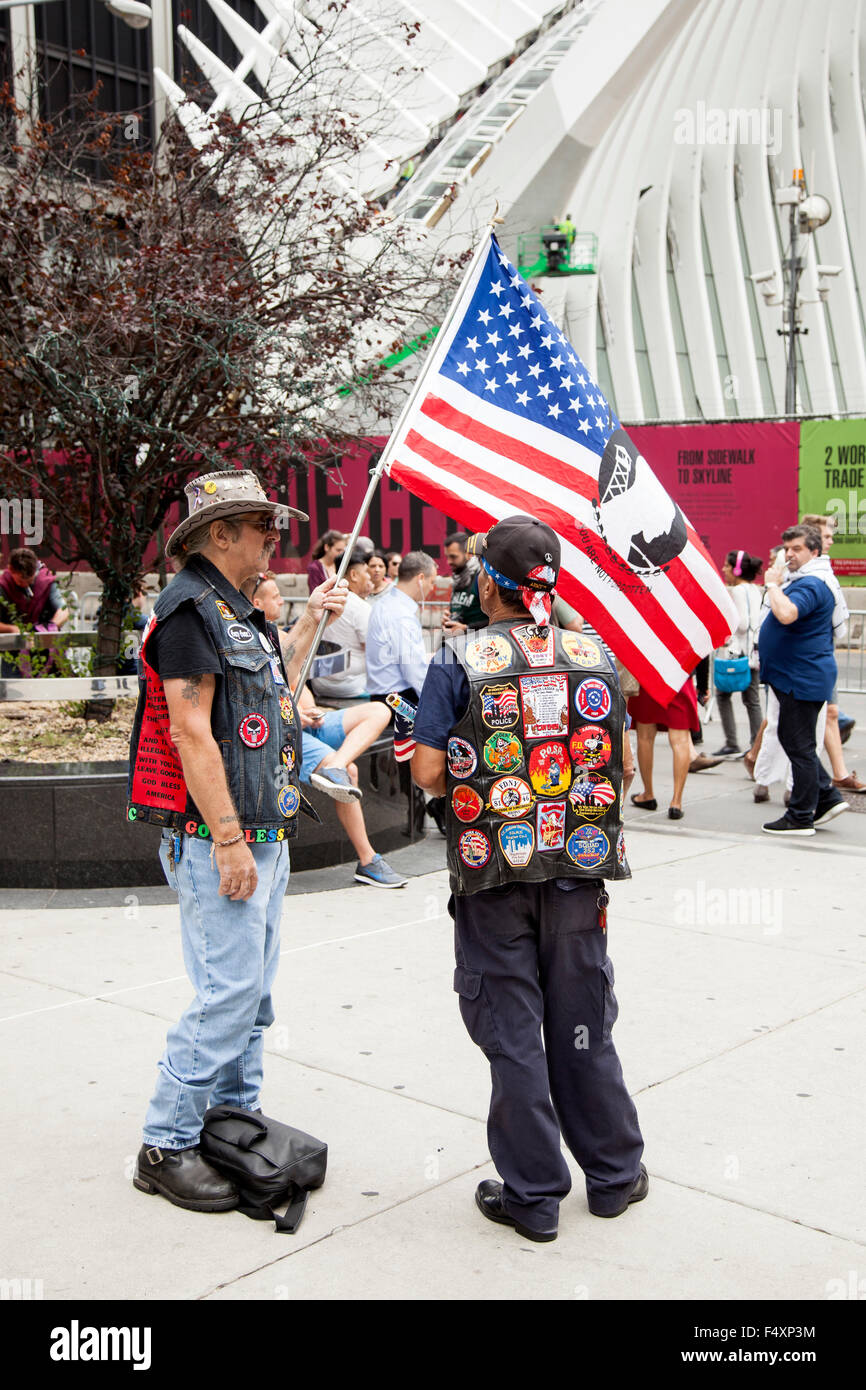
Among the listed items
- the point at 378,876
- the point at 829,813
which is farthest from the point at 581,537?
the point at 829,813

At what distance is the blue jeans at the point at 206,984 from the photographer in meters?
3.41

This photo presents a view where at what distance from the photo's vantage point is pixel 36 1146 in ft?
12.5

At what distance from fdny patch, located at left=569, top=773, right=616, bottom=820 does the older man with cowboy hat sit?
78 cm

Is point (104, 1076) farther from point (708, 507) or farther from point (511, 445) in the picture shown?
point (708, 507)

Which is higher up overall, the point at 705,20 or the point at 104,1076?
the point at 705,20

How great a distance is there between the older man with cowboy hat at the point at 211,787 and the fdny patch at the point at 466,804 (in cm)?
47

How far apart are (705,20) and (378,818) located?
4029 centimetres

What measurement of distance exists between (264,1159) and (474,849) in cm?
100

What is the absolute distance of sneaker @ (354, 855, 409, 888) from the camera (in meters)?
6.88

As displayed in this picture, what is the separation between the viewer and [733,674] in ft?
33.8
